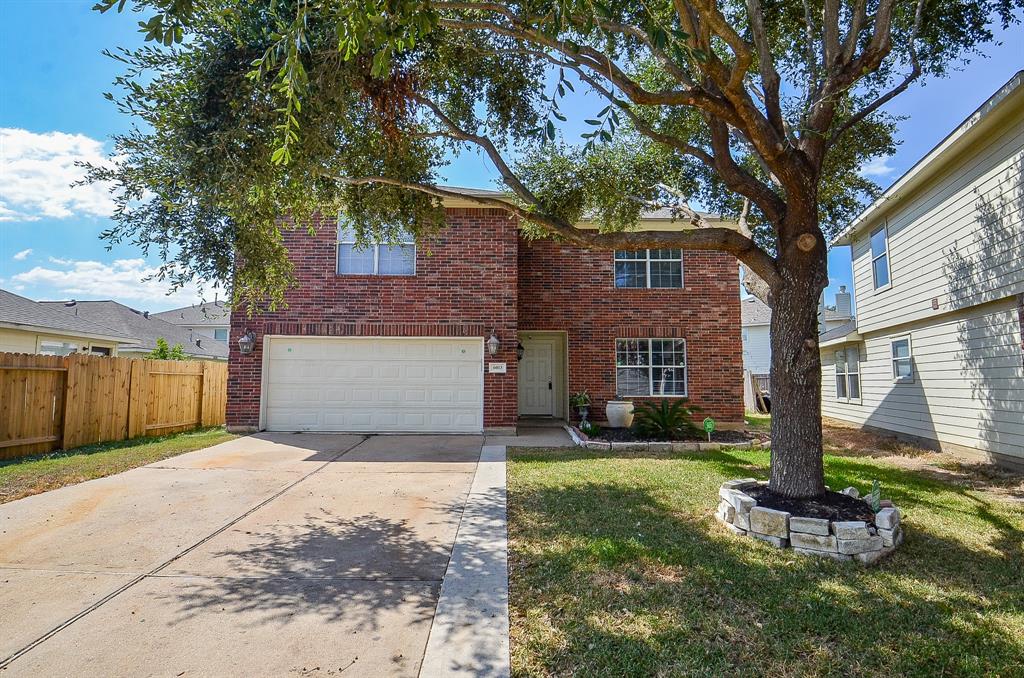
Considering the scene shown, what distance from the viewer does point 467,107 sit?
24.4ft

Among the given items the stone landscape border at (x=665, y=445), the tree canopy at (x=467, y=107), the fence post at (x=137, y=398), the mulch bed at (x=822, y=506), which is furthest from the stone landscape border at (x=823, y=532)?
the fence post at (x=137, y=398)

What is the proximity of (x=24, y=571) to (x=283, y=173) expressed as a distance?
4134 millimetres

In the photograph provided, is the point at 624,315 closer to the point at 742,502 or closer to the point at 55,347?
the point at 742,502

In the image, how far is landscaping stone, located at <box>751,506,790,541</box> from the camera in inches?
171

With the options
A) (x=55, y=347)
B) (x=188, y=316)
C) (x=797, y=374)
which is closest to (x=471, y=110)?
(x=797, y=374)

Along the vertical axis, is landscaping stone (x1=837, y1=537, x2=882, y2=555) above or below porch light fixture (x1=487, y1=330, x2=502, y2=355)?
below

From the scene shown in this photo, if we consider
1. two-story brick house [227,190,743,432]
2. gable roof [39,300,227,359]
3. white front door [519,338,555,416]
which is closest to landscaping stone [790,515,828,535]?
two-story brick house [227,190,743,432]

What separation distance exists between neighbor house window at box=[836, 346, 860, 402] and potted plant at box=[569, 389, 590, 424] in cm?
720

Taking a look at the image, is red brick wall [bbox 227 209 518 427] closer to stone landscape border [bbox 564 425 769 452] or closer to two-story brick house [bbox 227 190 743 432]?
two-story brick house [bbox 227 190 743 432]

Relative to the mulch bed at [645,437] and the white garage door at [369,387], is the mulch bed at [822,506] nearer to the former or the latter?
the mulch bed at [645,437]

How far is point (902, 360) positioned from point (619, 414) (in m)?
6.14

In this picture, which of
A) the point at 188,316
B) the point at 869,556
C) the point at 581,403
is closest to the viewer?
the point at 869,556

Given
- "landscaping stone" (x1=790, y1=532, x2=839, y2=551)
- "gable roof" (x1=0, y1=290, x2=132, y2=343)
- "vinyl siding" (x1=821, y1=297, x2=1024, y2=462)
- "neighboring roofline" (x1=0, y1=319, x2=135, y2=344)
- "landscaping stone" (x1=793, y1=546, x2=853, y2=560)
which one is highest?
"gable roof" (x1=0, y1=290, x2=132, y2=343)

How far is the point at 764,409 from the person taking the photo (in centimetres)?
2069
